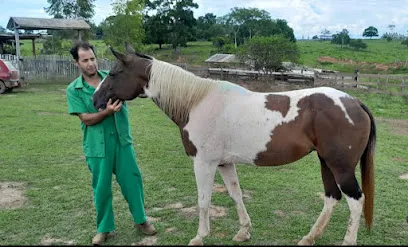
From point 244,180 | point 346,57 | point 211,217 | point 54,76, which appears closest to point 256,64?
point 54,76

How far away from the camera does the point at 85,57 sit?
11.2ft

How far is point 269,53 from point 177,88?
18.7 m

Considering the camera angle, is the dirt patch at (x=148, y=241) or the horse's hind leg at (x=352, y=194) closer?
the horse's hind leg at (x=352, y=194)

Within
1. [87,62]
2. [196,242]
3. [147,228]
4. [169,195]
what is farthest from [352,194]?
[87,62]

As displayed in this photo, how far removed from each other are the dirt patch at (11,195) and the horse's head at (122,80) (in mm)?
2206

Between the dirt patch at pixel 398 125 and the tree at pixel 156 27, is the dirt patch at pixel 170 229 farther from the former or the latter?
the tree at pixel 156 27

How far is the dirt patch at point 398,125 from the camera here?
9002 mm

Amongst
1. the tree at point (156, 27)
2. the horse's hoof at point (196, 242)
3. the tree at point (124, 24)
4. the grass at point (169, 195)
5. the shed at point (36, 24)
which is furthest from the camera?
the tree at point (156, 27)

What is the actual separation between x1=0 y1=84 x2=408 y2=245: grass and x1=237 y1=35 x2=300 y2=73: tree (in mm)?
12789

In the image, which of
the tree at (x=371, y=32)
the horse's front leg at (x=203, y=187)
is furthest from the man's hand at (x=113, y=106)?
the tree at (x=371, y=32)

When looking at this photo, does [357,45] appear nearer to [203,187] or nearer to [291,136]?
[291,136]

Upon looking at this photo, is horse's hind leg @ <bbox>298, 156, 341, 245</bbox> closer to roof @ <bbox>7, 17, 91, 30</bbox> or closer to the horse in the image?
the horse

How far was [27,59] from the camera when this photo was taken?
64.3 ft

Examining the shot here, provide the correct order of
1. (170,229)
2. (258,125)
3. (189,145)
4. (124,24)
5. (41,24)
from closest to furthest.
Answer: (258,125) → (189,145) → (170,229) → (41,24) → (124,24)
